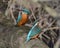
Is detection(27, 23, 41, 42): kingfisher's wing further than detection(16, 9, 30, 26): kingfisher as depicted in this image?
No

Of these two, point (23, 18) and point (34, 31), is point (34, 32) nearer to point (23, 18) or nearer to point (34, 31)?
point (34, 31)

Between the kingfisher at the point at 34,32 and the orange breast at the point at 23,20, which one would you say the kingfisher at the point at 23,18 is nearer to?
the orange breast at the point at 23,20

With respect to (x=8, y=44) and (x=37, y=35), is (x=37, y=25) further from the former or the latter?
(x=8, y=44)

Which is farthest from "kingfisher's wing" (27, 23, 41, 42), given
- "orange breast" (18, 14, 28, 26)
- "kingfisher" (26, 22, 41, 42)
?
"orange breast" (18, 14, 28, 26)

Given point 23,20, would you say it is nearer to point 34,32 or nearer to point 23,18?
point 23,18

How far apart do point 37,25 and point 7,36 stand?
66 centimetres

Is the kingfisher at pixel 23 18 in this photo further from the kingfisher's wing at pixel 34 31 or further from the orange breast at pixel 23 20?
the kingfisher's wing at pixel 34 31

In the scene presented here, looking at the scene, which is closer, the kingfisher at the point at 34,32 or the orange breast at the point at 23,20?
the kingfisher at the point at 34,32

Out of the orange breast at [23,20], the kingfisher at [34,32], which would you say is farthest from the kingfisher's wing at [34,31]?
the orange breast at [23,20]

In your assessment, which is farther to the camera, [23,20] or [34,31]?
[23,20]

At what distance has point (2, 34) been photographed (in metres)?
3.53

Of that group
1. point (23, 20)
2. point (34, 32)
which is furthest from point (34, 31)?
point (23, 20)

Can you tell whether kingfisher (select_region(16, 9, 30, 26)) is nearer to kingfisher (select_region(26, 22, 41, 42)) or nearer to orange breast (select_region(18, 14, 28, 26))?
orange breast (select_region(18, 14, 28, 26))

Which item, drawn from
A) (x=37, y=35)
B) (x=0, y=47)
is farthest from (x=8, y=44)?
(x=37, y=35)
